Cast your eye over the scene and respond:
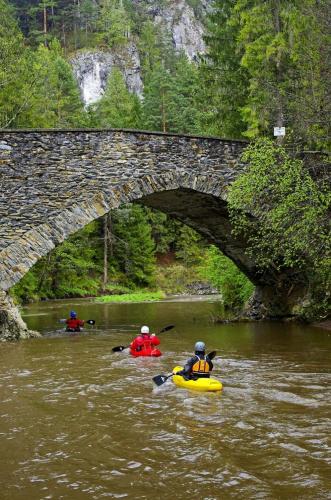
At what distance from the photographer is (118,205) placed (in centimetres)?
1434

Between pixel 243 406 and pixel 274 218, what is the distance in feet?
21.3

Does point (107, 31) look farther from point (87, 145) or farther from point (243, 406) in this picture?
point (243, 406)

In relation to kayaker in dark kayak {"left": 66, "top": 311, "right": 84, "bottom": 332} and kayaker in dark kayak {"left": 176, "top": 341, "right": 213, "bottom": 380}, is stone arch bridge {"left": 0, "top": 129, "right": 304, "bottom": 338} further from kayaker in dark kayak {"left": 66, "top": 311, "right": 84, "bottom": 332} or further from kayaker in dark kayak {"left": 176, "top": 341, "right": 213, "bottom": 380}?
kayaker in dark kayak {"left": 176, "top": 341, "right": 213, "bottom": 380}

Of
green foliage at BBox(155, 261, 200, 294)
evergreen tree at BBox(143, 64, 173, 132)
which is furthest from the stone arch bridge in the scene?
evergreen tree at BBox(143, 64, 173, 132)

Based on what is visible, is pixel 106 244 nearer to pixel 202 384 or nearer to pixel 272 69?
pixel 272 69

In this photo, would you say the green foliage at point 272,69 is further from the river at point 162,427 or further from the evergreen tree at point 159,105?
the evergreen tree at point 159,105

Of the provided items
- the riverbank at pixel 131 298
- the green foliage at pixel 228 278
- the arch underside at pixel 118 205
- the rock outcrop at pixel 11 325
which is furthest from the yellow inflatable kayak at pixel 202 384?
the riverbank at pixel 131 298

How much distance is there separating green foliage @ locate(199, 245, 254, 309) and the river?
8.38m

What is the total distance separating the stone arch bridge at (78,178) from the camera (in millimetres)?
13352

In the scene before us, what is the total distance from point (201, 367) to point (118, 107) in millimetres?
40651

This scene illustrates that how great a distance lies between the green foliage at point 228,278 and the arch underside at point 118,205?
11.5ft

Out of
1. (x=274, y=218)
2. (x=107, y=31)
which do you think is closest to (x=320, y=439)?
(x=274, y=218)

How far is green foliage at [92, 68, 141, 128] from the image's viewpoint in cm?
4378

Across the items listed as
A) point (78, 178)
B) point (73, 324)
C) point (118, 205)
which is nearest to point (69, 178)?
point (78, 178)
